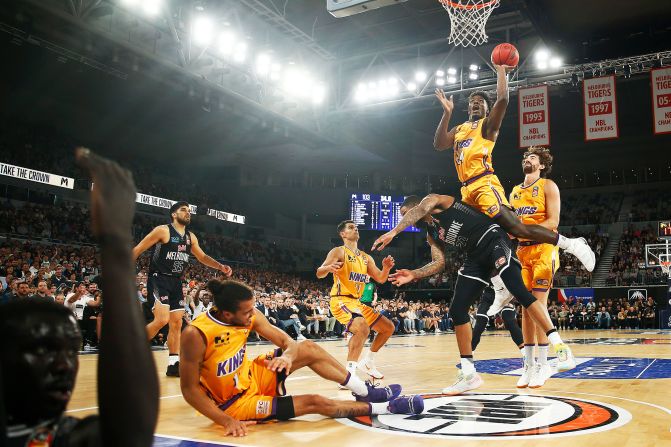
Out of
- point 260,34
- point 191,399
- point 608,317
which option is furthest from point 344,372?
point 608,317

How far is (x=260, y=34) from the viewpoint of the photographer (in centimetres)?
1664

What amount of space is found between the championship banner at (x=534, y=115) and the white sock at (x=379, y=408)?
13209mm

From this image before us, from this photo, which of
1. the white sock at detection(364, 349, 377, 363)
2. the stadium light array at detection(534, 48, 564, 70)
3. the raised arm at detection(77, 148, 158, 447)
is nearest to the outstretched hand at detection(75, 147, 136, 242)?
the raised arm at detection(77, 148, 158, 447)

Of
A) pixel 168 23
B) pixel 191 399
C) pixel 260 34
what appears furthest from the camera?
pixel 260 34

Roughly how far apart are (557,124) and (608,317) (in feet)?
32.1

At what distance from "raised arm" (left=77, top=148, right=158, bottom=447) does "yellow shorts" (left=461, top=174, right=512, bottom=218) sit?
451cm

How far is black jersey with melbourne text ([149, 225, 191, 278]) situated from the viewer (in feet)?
23.2

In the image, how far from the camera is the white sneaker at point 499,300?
23.8 ft

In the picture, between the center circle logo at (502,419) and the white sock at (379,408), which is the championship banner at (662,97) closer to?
the center circle logo at (502,419)

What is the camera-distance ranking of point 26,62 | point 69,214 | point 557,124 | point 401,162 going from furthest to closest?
point 401,162 < point 557,124 < point 69,214 < point 26,62

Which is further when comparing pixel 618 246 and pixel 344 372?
pixel 618 246

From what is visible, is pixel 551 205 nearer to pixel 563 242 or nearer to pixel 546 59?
pixel 563 242

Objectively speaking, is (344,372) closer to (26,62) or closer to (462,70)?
(462,70)

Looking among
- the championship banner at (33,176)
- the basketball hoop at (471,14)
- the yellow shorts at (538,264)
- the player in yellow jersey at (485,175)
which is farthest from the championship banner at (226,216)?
the player in yellow jersey at (485,175)
